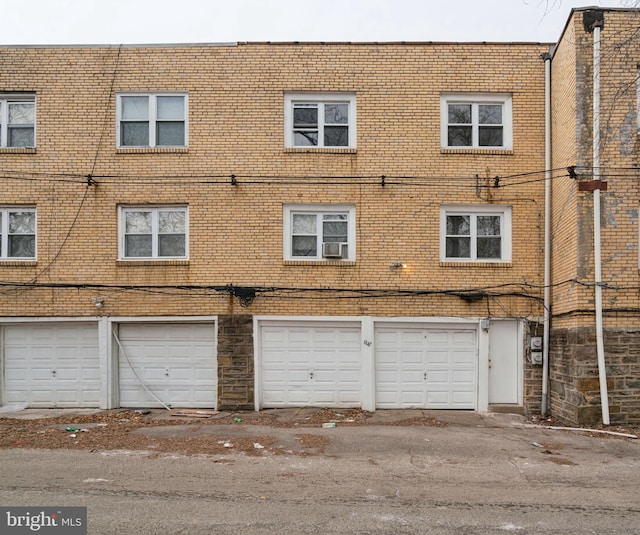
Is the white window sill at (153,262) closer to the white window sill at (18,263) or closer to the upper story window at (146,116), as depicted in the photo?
the white window sill at (18,263)

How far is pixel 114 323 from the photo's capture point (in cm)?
1303

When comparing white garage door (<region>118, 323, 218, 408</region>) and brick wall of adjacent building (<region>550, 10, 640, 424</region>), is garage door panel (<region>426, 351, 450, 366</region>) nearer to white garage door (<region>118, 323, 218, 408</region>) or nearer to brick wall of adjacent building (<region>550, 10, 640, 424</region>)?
brick wall of adjacent building (<region>550, 10, 640, 424</region>)

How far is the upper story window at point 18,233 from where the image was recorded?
43.0 ft

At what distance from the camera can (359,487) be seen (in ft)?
23.6

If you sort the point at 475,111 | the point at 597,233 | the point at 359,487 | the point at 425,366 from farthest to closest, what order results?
1. the point at 475,111
2. the point at 425,366
3. the point at 597,233
4. the point at 359,487

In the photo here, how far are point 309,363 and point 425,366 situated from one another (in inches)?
102

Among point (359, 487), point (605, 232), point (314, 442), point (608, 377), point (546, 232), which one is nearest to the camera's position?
point (359, 487)

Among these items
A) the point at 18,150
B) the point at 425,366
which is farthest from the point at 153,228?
the point at 425,366

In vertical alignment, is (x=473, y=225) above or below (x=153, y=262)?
above

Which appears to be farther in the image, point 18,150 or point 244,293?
point 18,150

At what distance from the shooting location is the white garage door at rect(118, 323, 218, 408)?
43.0 feet

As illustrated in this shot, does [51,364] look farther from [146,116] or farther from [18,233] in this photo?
[146,116]

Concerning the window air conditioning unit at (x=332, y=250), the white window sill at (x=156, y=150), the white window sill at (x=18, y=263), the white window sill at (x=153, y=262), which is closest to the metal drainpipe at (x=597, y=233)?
the window air conditioning unit at (x=332, y=250)

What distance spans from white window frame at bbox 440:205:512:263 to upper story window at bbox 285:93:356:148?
2.74 m
